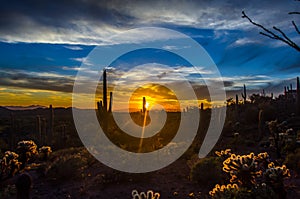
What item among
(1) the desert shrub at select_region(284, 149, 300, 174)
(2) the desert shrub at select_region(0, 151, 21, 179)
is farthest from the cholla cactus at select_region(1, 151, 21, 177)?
(1) the desert shrub at select_region(284, 149, 300, 174)

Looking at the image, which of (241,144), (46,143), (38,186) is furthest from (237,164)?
(46,143)

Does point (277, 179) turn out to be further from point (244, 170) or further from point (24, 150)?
point (24, 150)

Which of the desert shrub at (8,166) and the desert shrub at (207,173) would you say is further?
the desert shrub at (8,166)

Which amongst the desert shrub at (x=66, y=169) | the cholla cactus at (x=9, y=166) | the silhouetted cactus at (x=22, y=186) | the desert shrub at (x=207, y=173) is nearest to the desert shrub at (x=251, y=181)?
the desert shrub at (x=207, y=173)

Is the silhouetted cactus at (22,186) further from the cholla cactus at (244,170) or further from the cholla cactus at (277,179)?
the cholla cactus at (277,179)

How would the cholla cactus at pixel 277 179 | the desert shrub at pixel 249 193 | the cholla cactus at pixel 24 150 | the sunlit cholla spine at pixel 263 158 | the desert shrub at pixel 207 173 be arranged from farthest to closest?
the cholla cactus at pixel 24 150 → the desert shrub at pixel 207 173 → the sunlit cholla spine at pixel 263 158 → the desert shrub at pixel 249 193 → the cholla cactus at pixel 277 179

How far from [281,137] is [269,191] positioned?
8280 mm

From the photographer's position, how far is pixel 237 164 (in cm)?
666

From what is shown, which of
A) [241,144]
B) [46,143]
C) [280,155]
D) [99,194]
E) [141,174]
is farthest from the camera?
[46,143]

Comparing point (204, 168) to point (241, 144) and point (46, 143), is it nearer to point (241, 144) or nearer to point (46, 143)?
point (241, 144)

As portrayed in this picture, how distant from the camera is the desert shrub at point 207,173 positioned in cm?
986

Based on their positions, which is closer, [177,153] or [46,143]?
[177,153]

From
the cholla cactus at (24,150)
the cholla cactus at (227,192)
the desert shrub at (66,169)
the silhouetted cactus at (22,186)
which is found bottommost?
the desert shrub at (66,169)

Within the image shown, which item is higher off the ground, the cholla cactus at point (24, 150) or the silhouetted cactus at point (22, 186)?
the silhouetted cactus at point (22, 186)
